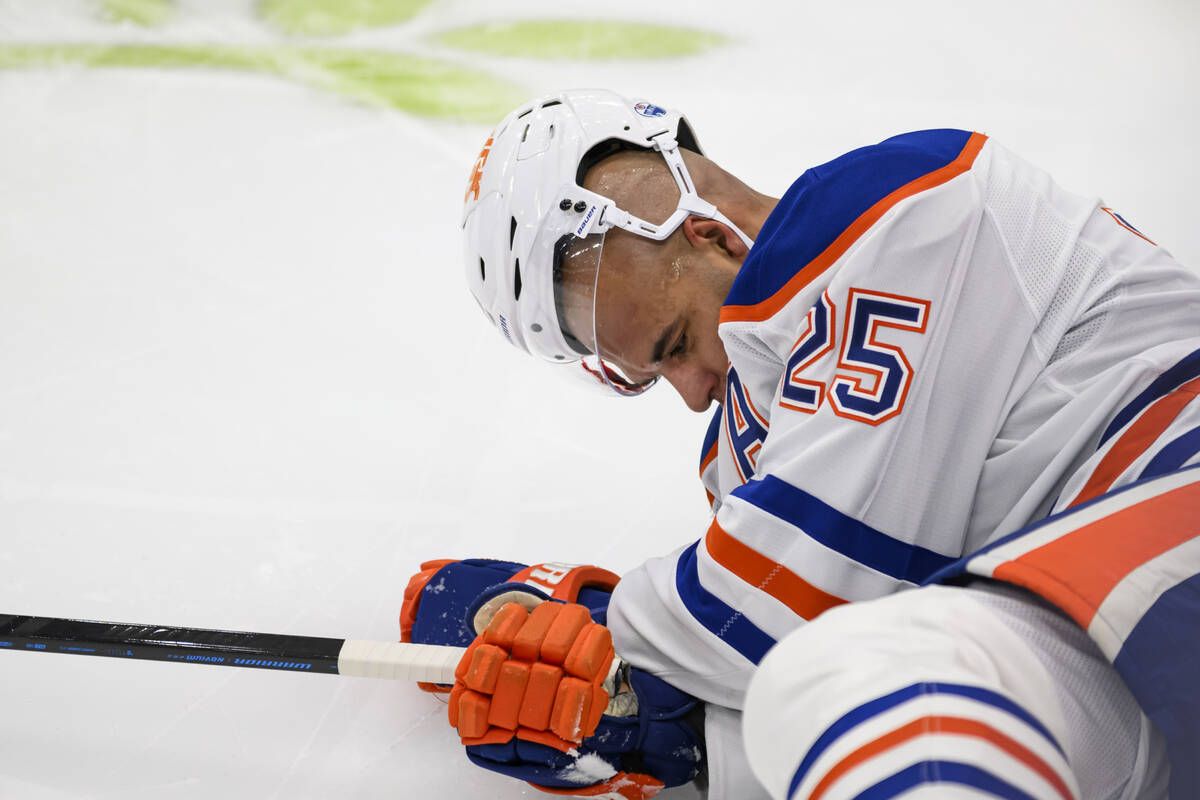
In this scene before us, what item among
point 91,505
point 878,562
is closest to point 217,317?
point 91,505

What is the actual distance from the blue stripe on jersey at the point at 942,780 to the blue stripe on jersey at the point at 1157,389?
0.55 m

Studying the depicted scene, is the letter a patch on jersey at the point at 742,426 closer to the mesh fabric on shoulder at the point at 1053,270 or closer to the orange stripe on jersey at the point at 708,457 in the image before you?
the orange stripe on jersey at the point at 708,457

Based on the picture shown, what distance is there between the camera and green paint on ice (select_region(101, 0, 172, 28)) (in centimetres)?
350

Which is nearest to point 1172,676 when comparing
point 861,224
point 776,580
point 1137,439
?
point 1137,439

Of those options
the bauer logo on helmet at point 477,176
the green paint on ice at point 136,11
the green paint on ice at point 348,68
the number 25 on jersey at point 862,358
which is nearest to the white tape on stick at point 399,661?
the number 25 on jersey at point 862,358

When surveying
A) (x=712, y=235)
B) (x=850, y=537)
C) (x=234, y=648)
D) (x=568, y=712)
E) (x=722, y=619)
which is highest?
(x=712, y=235)

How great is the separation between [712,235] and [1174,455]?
692mm

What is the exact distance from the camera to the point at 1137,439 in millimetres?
944

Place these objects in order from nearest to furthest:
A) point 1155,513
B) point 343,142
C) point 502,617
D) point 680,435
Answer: point 1155,513 → point 502,617 → point 680,435 → point 343,142

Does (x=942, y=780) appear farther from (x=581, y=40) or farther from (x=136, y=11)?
(x=136, y=11)

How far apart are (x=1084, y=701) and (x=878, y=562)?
38 cm

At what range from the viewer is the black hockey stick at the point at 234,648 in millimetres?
1284

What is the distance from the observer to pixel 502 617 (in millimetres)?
1195

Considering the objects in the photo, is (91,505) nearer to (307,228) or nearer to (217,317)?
(217,317)
